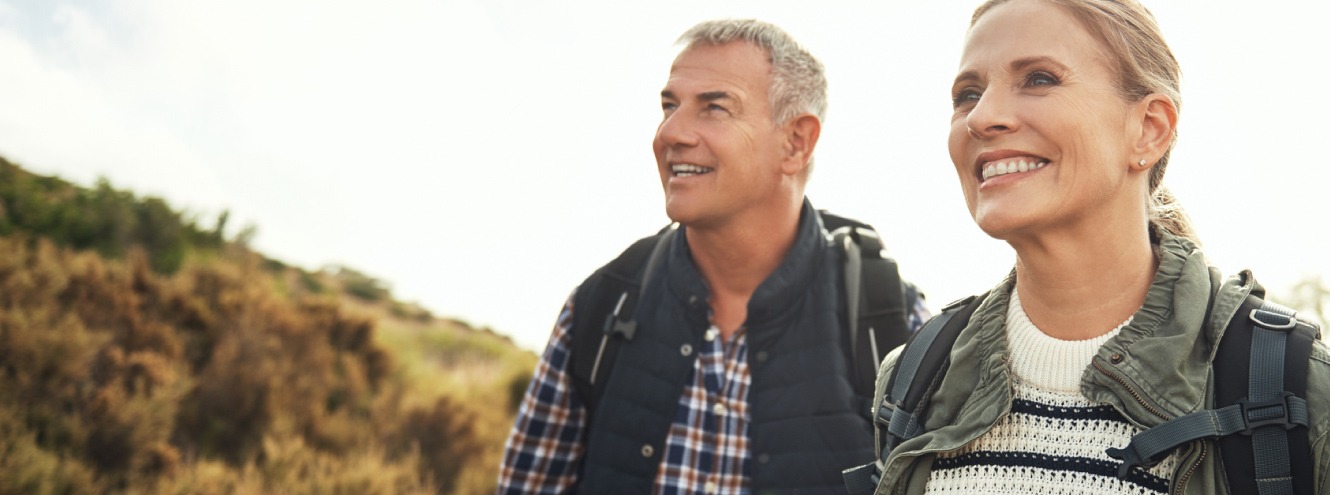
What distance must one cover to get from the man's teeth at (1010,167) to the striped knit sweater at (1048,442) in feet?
1.20

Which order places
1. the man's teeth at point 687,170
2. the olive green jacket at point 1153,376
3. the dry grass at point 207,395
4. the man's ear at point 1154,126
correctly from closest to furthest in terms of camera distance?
the olive green jacket at point 1153,376 < the man's ear at point 1154,126 < the man's teeth at point 687,170 < the dry grass at point 207,395

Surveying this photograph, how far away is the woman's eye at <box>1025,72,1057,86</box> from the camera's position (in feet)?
5.21

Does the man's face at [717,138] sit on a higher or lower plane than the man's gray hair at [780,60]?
lower

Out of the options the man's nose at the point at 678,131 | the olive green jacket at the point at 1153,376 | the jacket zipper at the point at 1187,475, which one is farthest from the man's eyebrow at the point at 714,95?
the jacket zipper at the point at 1187,475

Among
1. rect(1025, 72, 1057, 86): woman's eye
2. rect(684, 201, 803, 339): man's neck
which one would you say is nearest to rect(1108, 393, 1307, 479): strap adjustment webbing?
rect(1025, 72, 1057, 86): woman's eye

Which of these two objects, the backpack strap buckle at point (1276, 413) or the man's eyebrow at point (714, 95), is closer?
the backpack strap buckle at point (1276, 413)

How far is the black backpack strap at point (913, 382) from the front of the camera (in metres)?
→ 1.74

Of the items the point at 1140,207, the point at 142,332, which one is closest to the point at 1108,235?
the point at 1140,207

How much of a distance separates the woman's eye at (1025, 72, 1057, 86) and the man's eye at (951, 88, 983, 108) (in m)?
0.13

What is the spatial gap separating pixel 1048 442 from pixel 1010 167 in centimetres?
58

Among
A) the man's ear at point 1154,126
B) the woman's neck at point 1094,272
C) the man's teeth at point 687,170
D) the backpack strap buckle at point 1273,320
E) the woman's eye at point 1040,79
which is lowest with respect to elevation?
the backpack strap buckle at point 1273,320

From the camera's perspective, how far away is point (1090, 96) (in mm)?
1537

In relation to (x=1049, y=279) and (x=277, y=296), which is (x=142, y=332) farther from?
(x=1049, y=279)

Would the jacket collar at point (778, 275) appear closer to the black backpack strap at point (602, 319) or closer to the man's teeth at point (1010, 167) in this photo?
the black backpack strap at point (602, 319)
